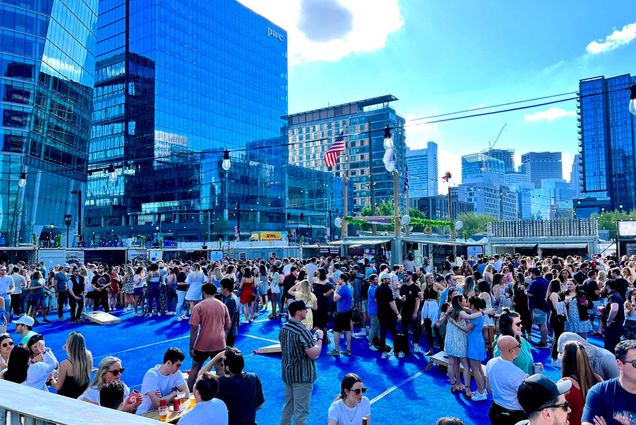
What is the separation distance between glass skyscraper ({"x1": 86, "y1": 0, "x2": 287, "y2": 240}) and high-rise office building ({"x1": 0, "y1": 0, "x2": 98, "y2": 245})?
19340mm

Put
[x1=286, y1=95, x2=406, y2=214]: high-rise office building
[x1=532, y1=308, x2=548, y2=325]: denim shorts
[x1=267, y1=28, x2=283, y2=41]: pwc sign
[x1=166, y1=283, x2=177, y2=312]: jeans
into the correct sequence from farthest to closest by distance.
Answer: [x1=286, y1=95, x2=406, y2=214]: high-rise office building
[x1=267, y1=28, x2=283, y2=41]: pwc sign
[x1=166, y1=283, x2=177, y2=312]: jeans
[x1=532, y1=308, x2=548, y2=325]: denim shorts

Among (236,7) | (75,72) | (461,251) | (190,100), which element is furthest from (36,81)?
(236,7)

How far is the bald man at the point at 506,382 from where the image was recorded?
4652 mm

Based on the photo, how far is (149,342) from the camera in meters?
11.7

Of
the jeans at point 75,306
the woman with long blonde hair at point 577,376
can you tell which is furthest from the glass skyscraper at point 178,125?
the woman with long blonde hair at point 577,376

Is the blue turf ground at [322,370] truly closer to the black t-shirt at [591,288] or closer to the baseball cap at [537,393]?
the black t-shirt at [591,288]

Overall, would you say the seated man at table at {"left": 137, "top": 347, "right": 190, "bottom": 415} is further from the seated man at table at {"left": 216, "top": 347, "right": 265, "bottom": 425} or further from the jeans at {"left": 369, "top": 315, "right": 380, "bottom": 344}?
the jeans at {"left": 369, "top": 315, "right": 380, "bottom": 344}

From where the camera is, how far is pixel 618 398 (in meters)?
3.30

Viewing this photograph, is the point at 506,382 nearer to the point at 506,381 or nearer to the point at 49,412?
the point at 506,381

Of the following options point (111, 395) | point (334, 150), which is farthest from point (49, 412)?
point (334, 150)

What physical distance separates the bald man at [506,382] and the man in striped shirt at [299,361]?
78.3 inches

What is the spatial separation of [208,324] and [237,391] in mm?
2821

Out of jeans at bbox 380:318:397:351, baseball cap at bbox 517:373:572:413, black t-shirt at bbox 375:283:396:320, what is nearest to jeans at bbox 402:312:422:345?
jeans at bbox 380:318:397:351

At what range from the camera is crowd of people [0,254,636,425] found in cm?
399
